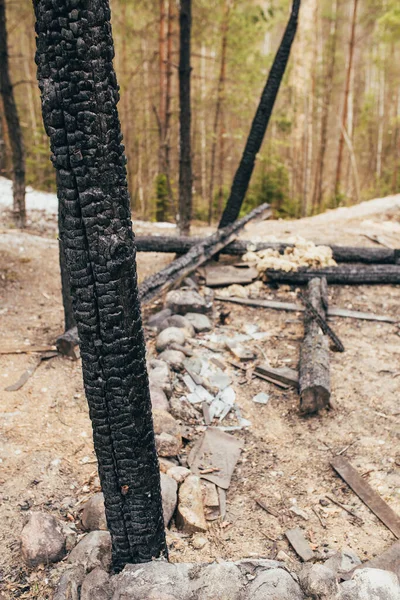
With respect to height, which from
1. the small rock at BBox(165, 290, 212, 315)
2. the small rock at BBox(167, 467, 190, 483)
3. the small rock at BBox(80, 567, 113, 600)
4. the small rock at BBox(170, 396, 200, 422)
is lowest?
the small rock at BBox(170, 396, 200, 422)

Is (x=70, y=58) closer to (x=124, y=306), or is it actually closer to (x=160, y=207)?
(x=124, y=306)

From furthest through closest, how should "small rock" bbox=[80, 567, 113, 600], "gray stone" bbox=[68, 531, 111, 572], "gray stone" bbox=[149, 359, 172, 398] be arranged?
"gray stone" bbox=[149, 359, 172, 398]
"gray stone" bbox=[68, 531, 111, 572]
"small rock" bbox=[80, 567, 113, 600]

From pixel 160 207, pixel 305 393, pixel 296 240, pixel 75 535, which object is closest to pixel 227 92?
pixel 160 207

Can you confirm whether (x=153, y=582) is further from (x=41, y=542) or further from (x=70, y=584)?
(x=41, y=542)

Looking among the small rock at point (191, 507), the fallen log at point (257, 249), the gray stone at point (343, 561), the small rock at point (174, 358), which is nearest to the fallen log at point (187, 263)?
the fallen log at point (257, 249)

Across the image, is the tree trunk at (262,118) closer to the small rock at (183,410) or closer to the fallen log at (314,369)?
the fallen log at (314,369)

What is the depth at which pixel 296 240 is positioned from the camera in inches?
371

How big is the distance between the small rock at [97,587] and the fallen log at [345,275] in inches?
245

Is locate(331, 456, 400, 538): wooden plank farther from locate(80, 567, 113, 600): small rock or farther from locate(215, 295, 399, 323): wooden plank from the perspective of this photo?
locate(215, 295, 399, 323): wooden plank

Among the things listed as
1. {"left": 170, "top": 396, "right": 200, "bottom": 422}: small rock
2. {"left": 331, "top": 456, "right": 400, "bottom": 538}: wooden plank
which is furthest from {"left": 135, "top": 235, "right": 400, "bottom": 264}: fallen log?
{"left": 331, "top": 456, "right": 400, "bottom": 538}: wooden plank

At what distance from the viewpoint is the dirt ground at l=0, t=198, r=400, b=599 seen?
3824mm

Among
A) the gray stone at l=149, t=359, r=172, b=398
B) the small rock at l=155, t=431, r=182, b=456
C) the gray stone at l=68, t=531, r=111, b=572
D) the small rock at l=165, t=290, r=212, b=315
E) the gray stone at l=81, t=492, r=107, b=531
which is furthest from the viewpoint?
the small rock at l=165, t=290, r=212, b=315

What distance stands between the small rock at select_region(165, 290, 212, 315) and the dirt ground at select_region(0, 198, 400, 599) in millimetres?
550

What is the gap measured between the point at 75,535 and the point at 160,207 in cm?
1369
